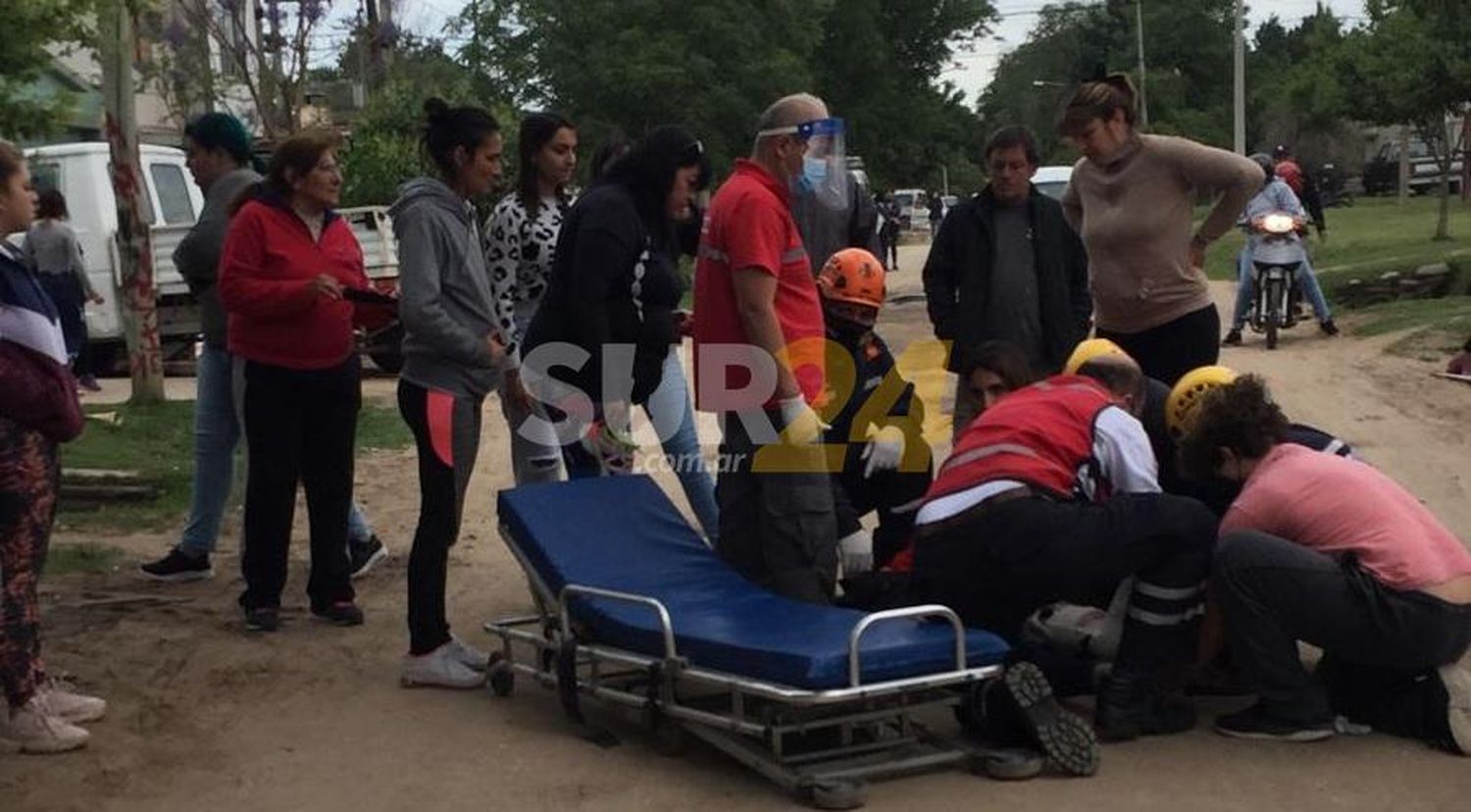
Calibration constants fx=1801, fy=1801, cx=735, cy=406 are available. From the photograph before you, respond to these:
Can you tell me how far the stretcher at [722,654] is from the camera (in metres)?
4.83

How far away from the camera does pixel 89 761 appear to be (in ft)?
17.3

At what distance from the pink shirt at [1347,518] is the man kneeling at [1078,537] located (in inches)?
6.7

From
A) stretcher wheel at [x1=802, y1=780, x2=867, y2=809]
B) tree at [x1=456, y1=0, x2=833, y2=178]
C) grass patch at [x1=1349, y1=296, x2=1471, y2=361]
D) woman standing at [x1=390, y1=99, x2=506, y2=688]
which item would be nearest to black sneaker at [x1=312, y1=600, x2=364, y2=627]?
woman standing at [x1=390, y1=99, x2=506, y2=688]

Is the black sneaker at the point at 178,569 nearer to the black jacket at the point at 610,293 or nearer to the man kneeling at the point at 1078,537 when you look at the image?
the black jacket at the point at 610,293

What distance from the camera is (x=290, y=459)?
6621 millimetres

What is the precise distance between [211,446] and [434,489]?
194cm

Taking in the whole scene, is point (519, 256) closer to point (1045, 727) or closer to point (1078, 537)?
point (1078, 537)

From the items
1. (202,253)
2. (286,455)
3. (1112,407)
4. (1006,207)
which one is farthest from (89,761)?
A: (1006,207)

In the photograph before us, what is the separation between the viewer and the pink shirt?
5133mm

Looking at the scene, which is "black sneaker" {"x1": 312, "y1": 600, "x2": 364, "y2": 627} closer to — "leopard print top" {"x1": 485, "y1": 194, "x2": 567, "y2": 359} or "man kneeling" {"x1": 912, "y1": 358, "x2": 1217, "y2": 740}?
"leopard print top" {"x1": 485, "y1": 194, "x2": 567, "y2": 359}

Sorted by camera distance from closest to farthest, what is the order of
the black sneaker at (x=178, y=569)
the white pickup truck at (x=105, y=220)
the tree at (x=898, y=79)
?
1. the black sneaker at (x=178, y=569)
2. the white pickup truck at (x=105, y=220)
3. the tree at (x=898, y=79)

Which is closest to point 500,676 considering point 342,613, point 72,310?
point 342,613

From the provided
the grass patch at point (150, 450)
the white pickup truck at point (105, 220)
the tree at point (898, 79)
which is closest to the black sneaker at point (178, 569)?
the grass patch at point (150, 450)

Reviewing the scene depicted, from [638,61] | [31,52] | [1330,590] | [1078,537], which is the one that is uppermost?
[638,61]
